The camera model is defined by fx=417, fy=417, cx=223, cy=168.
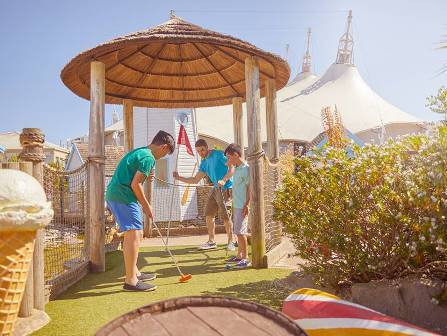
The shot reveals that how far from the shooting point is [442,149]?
11.0ft

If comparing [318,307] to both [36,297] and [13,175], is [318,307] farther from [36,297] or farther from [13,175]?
[36,297]

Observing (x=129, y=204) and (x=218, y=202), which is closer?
(x=129, y=204)

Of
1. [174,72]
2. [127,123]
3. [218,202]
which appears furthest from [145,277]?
[174,72]

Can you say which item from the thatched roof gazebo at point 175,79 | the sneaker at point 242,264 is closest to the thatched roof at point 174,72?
the thatched roof gazebo at point 175,79

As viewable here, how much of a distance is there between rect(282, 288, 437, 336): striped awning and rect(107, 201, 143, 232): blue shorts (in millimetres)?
2676

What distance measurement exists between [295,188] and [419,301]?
190cm

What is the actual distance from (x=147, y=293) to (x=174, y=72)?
616 centimetres

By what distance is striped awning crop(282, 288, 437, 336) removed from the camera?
2.35m

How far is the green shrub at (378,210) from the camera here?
11.3ft

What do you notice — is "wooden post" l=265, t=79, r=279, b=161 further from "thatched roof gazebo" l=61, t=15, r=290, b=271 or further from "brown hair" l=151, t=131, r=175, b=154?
"brown hair" l=151, t=131, r=175, b=154

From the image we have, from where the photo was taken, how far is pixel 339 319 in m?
2.53

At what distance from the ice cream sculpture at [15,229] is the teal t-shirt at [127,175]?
253 cm

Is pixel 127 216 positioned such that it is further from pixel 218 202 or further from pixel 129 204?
pixel 218 202

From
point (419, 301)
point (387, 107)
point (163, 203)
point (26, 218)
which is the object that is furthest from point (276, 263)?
point (387, 107)
